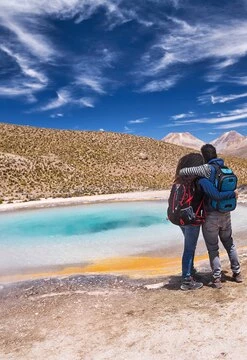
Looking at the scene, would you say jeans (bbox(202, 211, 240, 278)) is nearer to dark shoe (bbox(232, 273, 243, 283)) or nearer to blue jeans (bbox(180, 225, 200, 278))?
dark shoe (bbox(232, 273, 243, 283))

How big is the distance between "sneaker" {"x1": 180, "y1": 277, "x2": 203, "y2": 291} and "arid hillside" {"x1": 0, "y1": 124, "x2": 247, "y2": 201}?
28667 mm

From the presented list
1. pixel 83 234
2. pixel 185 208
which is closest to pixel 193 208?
pixel 185 208

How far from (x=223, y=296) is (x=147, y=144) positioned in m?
64.9

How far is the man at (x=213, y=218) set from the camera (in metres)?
5.90

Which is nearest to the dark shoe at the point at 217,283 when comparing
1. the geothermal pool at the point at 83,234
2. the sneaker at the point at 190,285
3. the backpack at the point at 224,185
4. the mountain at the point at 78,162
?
the sneaker at the point at 190,285

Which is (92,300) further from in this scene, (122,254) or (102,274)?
(122,254)

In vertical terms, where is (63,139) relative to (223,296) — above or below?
above

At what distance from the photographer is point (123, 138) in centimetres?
7200

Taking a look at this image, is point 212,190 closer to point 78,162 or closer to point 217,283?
point 217,283

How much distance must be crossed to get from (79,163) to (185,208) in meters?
49.1

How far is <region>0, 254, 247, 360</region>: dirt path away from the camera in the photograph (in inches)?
173

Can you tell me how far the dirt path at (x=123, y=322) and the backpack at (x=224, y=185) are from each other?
4.35 feet

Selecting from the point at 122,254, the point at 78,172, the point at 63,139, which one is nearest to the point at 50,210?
the point at 122,254

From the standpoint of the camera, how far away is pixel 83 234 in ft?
48.2
